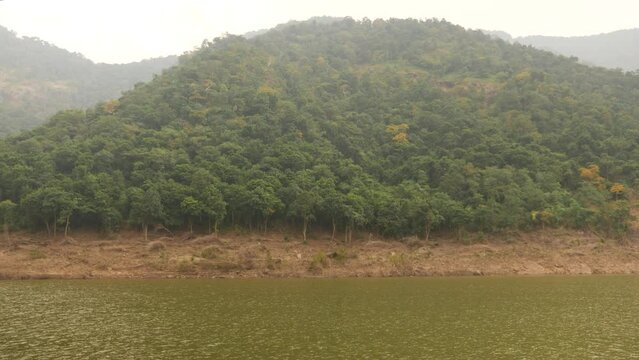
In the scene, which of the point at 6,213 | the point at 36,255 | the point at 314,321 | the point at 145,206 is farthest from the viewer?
the point at 145,206

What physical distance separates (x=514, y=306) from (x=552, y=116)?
306 ft

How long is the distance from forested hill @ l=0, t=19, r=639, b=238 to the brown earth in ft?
11.8

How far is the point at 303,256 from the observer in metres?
74.8

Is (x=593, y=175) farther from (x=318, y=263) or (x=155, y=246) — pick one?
(x=155, y=246)

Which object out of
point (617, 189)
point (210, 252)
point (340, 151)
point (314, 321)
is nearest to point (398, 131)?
point (340, 151)

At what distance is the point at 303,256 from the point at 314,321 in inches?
1493

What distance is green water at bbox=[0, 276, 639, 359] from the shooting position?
2830 cm

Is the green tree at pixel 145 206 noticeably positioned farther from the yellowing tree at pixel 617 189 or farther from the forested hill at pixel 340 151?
the yellowing tree at pixel 617 189

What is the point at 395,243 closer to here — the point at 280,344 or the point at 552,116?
the point at 280,344

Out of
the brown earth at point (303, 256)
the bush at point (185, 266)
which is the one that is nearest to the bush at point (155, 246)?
the brown earth at point (303, 256)

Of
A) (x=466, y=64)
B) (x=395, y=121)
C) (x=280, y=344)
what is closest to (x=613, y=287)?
(x=280, y=344)

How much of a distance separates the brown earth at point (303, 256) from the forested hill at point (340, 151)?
3584 millimetres

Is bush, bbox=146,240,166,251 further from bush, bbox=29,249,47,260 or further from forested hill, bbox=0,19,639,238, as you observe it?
bush, bbox=29,249,47,260

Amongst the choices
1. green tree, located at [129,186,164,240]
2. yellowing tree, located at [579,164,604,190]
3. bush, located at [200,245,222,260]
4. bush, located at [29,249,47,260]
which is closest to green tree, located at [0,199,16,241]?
bush, located at [29,249,47,260]
